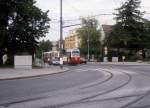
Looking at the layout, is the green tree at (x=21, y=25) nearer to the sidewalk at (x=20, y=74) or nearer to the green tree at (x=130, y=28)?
the sidewalk at (x=20, y=74)

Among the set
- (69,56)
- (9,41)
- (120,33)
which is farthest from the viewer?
(120,33)

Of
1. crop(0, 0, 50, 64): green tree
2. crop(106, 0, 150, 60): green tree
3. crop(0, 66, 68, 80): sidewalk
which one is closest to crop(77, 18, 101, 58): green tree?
crop(106, 0, 150, 60): green tree

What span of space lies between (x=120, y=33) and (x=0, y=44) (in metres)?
43.2

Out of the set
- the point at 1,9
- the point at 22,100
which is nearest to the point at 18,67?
the point at 1,9

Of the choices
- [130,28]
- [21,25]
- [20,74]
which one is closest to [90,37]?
[130,28]

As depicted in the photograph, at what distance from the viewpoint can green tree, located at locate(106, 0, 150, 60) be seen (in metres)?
90.5

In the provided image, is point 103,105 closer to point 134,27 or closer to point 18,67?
point 18,67

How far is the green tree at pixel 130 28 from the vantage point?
297 feet

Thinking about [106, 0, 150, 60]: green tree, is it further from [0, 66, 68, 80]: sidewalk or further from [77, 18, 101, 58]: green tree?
[0, 66, 68, 80]: sidewalk

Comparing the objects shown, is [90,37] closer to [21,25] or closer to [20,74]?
[21,25]

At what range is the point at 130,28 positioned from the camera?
301 feet

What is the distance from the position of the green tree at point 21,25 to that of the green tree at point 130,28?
117 ft

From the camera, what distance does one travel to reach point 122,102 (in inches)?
547

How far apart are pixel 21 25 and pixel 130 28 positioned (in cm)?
4220
